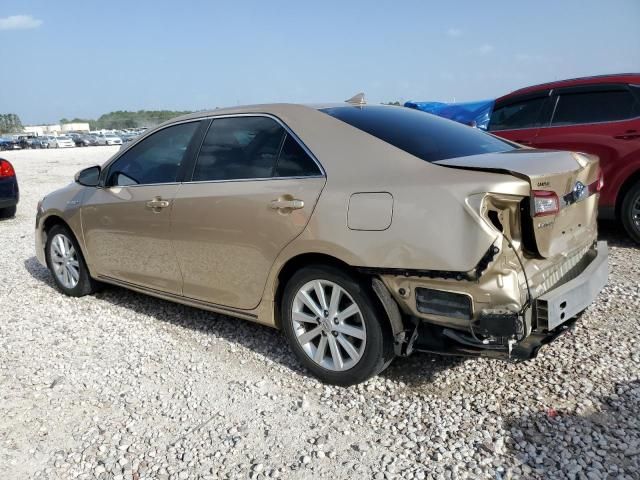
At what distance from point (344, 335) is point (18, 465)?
5.90ft

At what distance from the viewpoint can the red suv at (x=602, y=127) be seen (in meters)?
5.76

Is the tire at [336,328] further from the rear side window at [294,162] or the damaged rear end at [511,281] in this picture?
the rear side window at [294,162]

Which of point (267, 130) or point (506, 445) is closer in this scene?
point (506, 445)

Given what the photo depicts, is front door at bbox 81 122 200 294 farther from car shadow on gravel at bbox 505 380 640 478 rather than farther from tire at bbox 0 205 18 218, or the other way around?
tire at bbox 0 205 18 218

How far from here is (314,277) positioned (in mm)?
3182

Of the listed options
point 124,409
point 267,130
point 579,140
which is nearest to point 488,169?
point 267,130

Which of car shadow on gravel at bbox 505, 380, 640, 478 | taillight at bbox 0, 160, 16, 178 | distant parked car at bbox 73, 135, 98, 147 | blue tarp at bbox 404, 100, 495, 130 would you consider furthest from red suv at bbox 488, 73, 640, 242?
distant parked car at bbox 73, 135, 98, 147

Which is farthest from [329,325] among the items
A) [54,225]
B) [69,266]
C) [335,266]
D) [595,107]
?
[595,107]

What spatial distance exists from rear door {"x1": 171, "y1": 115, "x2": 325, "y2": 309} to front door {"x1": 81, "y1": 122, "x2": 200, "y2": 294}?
6.8 inches

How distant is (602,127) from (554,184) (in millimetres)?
3833

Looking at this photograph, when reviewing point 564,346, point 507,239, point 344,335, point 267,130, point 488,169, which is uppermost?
point 267,130

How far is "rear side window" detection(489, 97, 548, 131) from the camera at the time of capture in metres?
6.61

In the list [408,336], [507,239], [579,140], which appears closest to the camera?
[507,239]

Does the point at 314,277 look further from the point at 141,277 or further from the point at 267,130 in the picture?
the point at 141,277
